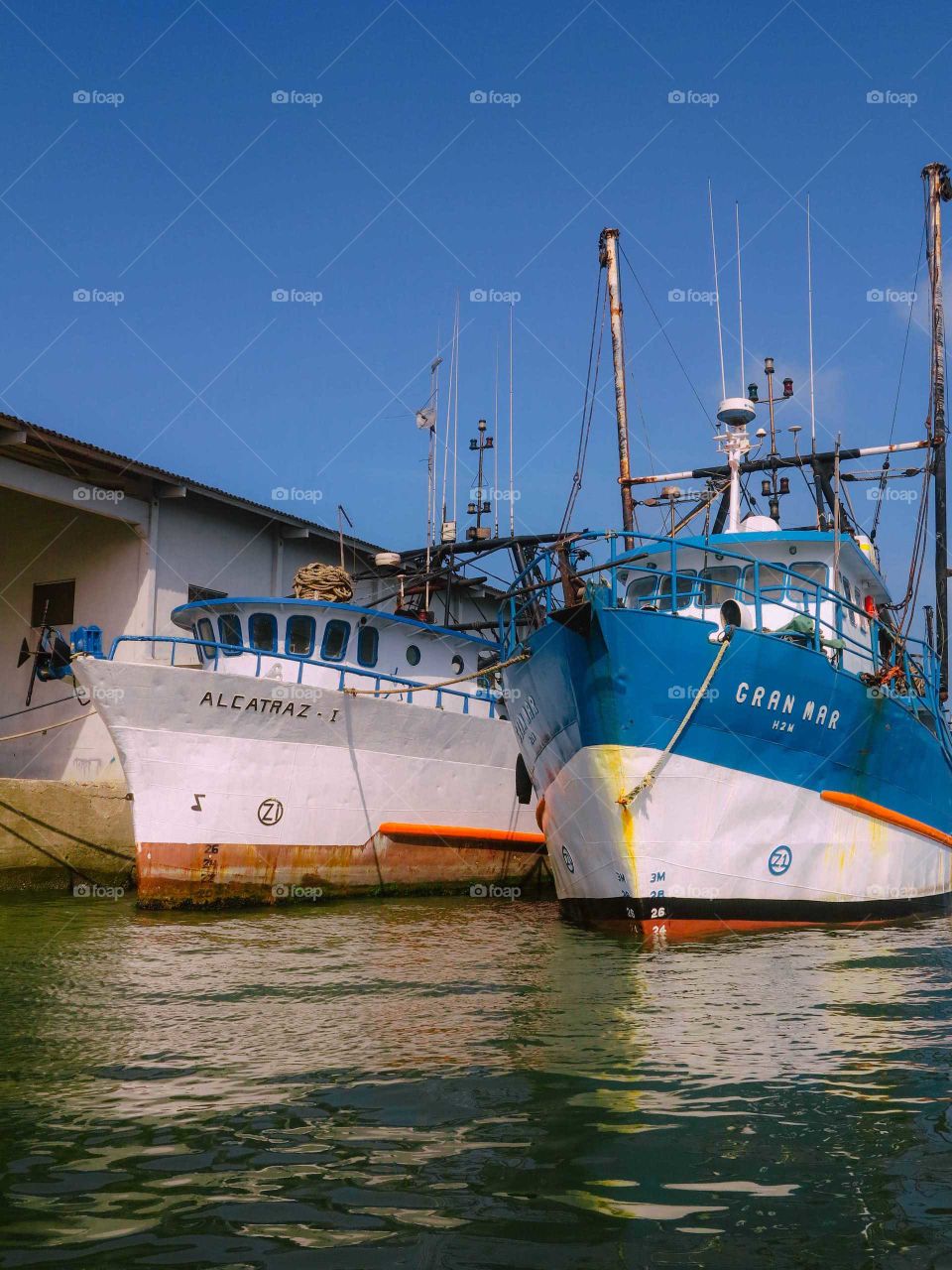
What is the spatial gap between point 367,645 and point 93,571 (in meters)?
7.59

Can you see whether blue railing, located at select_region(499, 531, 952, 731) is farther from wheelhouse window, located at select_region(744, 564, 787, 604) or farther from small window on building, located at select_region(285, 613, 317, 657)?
small window on building, located at select_region(285, 613, 317, 657)

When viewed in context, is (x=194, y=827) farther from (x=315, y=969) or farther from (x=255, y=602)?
(x=315, y=969)

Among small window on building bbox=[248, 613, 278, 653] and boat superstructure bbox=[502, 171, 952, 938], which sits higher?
small window on building bbox=[248, 613, 278, 653]

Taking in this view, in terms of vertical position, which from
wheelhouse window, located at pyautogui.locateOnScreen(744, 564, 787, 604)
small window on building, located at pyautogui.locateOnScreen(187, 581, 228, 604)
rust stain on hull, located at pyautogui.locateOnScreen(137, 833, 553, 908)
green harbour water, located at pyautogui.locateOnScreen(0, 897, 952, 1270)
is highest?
small window on building, located at pyautogui.locateOnScreen(187, 581, 228, 604)

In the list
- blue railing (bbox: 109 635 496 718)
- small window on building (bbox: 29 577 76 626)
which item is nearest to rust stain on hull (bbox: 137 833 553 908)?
blue railing (bbox: 109 635 496 718)

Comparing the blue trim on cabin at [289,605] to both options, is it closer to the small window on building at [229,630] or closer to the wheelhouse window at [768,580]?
the small window on building at [229,630]

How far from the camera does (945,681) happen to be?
19125 millimetres

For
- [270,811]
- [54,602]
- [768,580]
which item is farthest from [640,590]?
[54,602]

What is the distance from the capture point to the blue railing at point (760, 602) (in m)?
12.0

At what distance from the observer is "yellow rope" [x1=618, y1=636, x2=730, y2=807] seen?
36.7ft

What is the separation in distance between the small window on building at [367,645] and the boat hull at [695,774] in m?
5.88

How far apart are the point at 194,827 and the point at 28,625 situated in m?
10.7

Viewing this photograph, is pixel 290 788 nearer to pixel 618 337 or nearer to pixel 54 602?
pixel 54 602

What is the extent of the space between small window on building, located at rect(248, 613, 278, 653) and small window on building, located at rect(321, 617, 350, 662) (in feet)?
2.70
